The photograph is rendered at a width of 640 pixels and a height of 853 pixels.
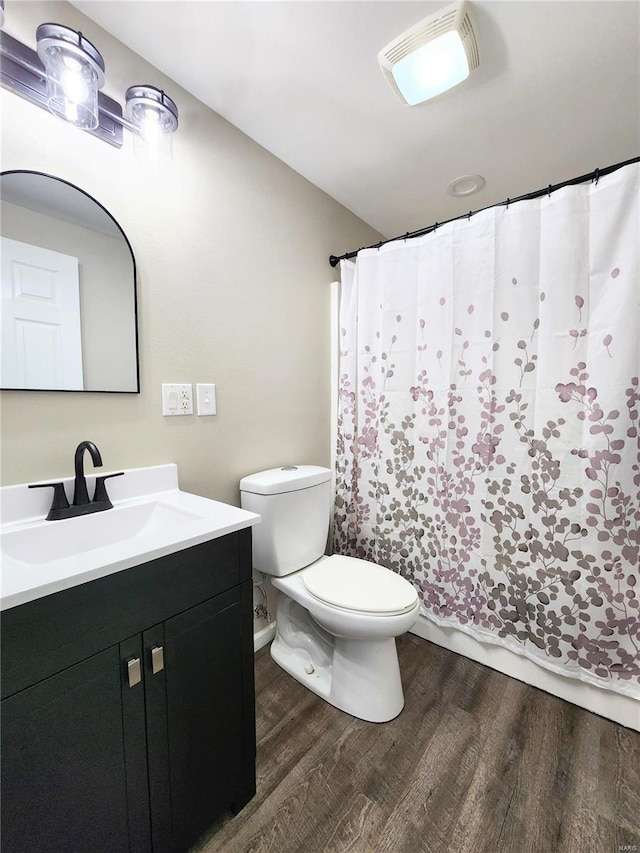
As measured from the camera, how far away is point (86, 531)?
40.5 inches

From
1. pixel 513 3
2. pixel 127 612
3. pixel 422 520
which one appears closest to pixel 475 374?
pixel 422 520

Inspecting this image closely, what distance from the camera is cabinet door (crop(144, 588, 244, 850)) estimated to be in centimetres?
83

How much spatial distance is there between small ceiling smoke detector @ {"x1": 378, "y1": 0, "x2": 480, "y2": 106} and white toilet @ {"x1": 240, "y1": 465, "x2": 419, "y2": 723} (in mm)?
1465

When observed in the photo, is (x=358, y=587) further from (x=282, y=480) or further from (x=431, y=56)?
(x=431, y=56)

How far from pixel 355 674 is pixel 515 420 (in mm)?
1167

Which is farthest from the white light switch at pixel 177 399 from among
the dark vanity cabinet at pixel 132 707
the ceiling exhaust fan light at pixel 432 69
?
the ceiling exhaust fan light at pixel 432 69

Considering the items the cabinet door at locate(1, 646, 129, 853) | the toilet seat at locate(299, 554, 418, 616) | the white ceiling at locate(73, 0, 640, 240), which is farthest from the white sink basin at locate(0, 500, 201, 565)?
the white ceiling at locate(73, 0, 640, 240)

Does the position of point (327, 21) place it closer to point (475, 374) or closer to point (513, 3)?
point (513, 3)

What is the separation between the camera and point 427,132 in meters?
1.51

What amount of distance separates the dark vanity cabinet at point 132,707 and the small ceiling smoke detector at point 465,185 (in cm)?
198

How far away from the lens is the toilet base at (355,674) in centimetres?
134

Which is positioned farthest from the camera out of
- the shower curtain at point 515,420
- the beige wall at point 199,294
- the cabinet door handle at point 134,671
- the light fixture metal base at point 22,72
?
the shower curtain at point 515,420

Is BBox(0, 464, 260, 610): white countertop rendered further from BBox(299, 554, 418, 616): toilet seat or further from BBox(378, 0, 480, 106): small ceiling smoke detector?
BBox(378, 0, 480, 106): small ceiling smoke detector

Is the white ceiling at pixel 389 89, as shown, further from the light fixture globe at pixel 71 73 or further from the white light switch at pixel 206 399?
the white light switch at pixel 206 399
